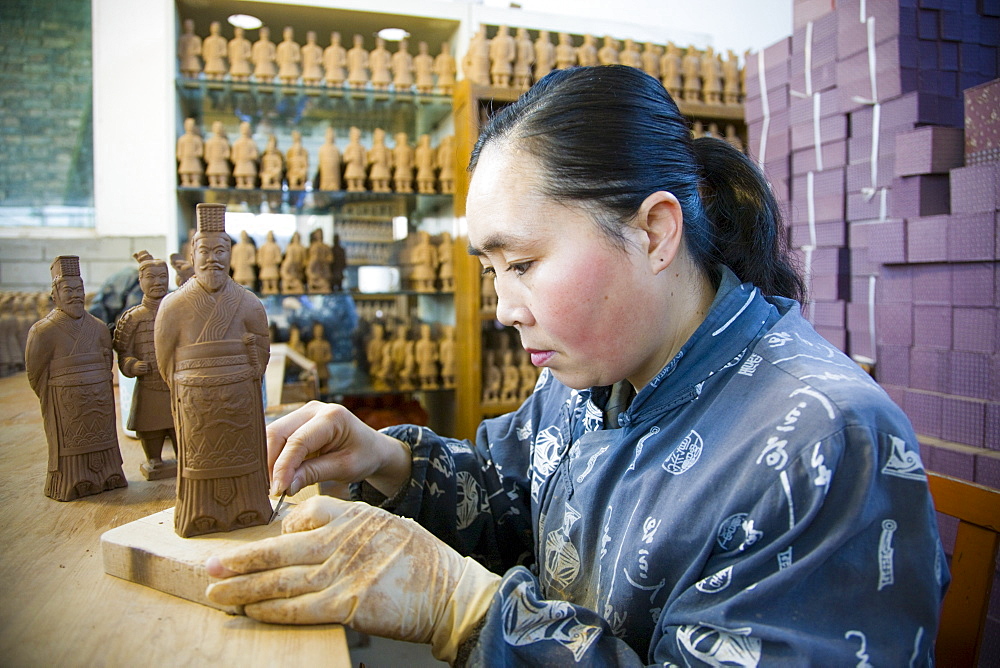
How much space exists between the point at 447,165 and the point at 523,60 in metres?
0.75

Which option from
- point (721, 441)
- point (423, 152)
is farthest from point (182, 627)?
point (423, 152)

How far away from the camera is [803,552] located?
771 millimetres

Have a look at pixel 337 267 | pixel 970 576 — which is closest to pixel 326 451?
pixel 970 576

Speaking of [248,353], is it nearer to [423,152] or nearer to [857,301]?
[857,301]

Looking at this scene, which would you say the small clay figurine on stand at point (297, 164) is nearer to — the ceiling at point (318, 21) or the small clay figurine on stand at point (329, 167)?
the small clay figurine on stand at point (329, 167)

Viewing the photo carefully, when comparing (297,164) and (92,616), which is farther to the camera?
(297,164)

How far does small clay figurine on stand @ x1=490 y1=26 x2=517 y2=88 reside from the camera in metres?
3.88

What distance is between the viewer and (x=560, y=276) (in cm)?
96

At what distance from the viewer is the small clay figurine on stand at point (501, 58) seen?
3879 mm

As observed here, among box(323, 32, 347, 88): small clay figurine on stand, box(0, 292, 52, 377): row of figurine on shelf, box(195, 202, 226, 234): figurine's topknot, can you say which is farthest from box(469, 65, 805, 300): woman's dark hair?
box(323, 32, 347, 88): small clay figurine on stand

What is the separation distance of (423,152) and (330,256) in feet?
2.70

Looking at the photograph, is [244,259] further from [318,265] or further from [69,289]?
[69,289]

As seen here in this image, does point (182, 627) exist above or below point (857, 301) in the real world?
below

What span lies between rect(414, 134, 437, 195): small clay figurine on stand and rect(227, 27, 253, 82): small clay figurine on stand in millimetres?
1030
